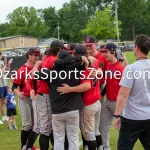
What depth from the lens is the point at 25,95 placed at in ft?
20.6

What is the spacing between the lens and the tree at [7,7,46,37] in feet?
280

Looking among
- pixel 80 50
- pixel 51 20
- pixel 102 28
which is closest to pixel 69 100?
pixel 80 50

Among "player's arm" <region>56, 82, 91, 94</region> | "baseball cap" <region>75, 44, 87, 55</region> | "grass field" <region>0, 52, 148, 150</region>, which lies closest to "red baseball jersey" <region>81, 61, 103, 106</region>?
"baseball cap" <region>75, 44, 87, 55</region>

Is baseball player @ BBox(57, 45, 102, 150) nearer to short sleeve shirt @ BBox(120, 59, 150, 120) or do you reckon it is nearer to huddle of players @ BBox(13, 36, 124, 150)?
huddle of players @ BBox(13, 36, 124, 150)

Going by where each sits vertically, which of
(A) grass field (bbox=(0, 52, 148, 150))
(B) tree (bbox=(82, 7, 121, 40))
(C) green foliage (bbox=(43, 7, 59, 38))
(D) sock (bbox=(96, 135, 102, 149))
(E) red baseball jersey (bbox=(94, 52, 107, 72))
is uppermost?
(C) green foliage (bbox=(43, 7, 59, 38))

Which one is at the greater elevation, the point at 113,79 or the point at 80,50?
the point at 80,50

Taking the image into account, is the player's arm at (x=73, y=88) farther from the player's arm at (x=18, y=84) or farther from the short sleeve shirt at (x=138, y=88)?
the player's arm at (x=18, y=84)

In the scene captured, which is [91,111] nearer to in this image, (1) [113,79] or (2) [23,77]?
(1) [113,79]

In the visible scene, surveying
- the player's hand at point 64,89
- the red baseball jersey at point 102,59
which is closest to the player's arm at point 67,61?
the player's hand at point 64,89

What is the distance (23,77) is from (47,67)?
44.6 inches

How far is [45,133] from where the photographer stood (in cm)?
548

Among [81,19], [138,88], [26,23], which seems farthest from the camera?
[26,23]

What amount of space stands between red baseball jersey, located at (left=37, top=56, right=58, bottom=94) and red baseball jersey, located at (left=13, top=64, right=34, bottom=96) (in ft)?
2.14

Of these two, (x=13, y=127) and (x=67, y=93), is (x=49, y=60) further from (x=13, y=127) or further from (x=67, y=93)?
(x=13, y=127)
